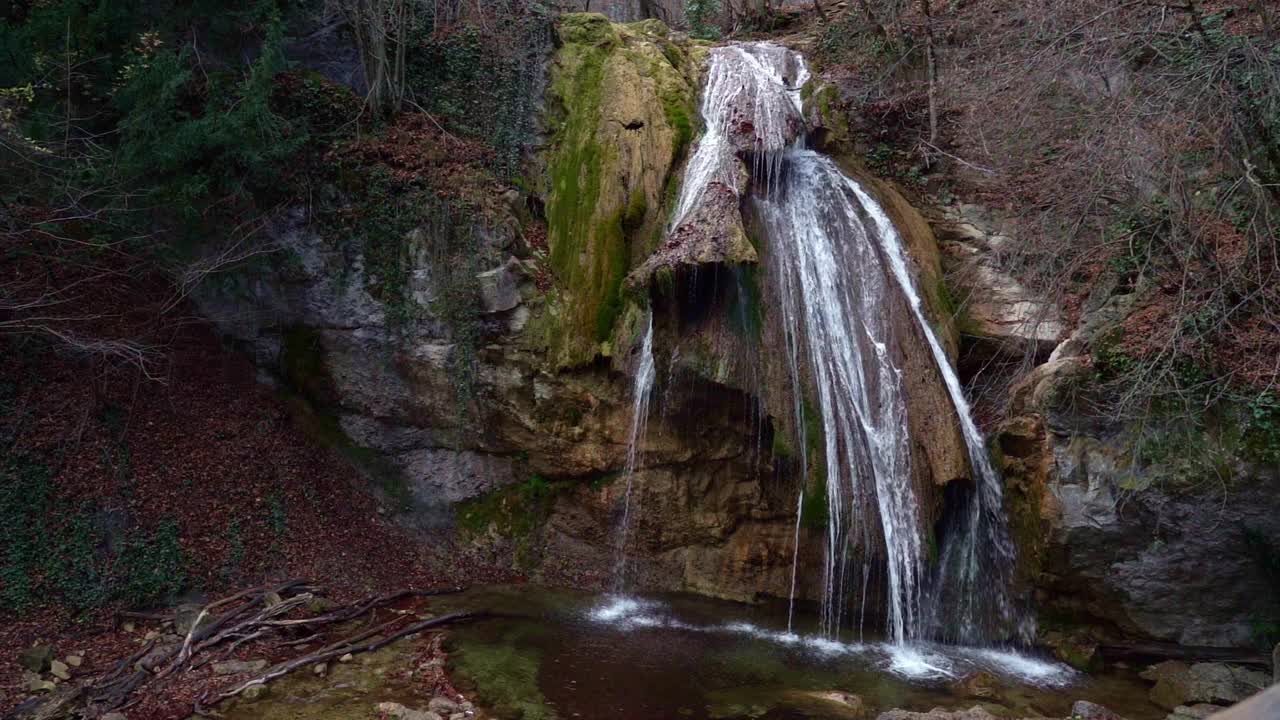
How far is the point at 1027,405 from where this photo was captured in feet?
26.4

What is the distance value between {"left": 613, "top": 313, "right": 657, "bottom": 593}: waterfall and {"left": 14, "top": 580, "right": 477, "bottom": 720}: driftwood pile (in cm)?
196

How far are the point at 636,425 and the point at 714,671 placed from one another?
2961 mm

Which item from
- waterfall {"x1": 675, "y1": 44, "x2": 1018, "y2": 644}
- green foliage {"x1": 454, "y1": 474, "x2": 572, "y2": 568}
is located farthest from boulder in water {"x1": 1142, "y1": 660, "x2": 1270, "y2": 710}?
green foliage {"x1": 454, "y1": 474, "x2": 572, "y2": 568}

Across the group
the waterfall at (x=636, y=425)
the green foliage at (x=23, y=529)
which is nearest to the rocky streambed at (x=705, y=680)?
the waterfall at (x=636, y=425)

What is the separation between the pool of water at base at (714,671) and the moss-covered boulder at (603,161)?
3.10m

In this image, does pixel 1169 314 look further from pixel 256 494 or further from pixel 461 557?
pixel 256 494

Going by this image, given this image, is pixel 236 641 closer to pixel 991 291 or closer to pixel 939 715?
pixel 939 715

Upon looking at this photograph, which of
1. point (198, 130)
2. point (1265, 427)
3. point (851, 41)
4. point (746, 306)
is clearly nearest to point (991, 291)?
point (746, 306)

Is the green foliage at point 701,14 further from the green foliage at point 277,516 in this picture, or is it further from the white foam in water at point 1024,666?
the white foam in water at point 1024,666

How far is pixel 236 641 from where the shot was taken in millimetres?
7270

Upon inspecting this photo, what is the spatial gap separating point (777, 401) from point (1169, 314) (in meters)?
3.78

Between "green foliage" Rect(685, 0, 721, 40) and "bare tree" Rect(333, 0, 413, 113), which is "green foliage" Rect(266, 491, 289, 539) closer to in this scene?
"bare tree" Rect(333, 0, 413, 113)

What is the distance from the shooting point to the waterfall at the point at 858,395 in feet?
26.2

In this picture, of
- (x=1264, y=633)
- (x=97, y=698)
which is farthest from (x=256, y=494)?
(x=1264, y=633)
